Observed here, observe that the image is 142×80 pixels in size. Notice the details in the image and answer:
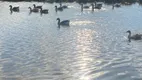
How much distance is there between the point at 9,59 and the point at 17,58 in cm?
57

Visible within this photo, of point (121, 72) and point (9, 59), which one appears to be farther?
point (9, 59)

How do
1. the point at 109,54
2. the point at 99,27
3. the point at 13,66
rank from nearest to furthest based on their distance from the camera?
the point at 13,66
the point at 109,54
the point at 99,27

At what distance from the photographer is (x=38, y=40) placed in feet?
109

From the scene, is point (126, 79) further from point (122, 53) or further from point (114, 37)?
point (114, 37)

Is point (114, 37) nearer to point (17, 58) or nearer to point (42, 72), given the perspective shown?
point (17, 58)

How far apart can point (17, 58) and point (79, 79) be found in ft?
23.0

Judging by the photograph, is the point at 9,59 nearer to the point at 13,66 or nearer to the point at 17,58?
the point at 17,58

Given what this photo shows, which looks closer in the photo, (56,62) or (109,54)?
(56,62)

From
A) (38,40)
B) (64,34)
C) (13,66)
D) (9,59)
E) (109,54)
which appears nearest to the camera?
(13,66)

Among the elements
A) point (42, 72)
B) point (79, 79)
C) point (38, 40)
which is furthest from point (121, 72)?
point (38, 40)

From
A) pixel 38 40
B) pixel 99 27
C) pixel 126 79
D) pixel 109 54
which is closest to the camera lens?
pixel 126 79

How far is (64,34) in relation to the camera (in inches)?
1497

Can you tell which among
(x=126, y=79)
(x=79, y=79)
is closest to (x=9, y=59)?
(x=79, y=79)

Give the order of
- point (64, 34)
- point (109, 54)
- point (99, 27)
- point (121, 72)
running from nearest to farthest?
point (121, 72) < point (109, 54) < point (64, 34) < point (99, 27)
